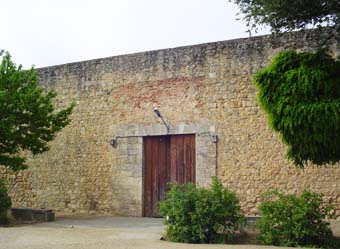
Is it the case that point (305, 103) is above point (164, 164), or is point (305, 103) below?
above

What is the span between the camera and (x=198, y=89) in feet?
40.7

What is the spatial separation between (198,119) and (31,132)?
12.5 ft

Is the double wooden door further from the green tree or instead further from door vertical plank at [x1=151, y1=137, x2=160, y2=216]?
the green tree

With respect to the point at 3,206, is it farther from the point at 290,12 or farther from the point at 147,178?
the point at 290,12

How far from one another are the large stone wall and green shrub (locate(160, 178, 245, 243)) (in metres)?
3.02

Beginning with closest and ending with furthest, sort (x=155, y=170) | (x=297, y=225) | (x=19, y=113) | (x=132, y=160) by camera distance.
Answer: (x=297, y=225) < (x=19, y=113) < (x=155, y=170) < (x=132, y=160)

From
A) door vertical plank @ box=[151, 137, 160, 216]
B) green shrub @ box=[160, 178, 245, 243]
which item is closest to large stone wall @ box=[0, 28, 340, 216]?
door vertical plank @ box=[151, 137, 160, 216]

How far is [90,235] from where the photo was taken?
898 cm

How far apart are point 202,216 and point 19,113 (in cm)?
524

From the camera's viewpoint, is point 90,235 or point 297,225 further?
point 90,235

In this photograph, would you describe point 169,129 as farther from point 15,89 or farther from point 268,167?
point 15,89

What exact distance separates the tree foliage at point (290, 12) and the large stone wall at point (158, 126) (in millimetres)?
3018

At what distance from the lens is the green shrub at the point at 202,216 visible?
8.31 m

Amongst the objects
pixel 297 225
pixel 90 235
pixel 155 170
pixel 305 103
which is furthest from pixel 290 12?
pixel 155 170
